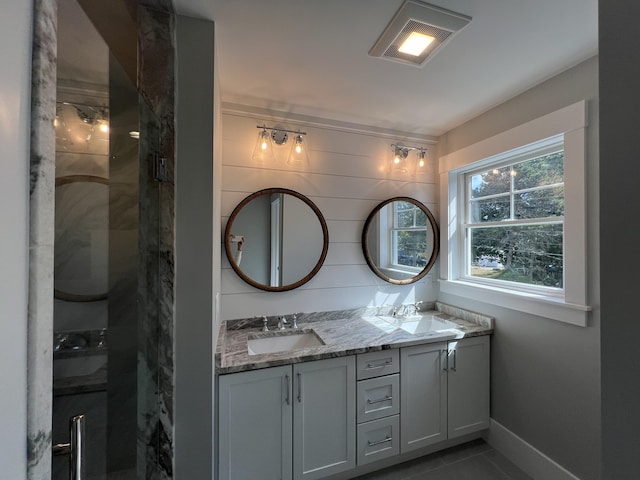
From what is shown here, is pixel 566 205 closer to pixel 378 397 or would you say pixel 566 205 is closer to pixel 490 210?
pixel 490 210

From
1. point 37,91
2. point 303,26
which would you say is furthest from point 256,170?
point 37,91

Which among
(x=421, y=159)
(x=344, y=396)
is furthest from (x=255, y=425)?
(x=421, y=159)

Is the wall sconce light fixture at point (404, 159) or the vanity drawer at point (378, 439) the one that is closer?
the vanity drawer at point (378, 439)

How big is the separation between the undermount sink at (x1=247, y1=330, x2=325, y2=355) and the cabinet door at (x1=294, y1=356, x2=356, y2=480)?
0.23 meters

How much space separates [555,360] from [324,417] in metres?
1.47

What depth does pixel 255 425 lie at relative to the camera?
1.50 meters

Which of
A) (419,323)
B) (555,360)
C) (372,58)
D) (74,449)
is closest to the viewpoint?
(74,449)

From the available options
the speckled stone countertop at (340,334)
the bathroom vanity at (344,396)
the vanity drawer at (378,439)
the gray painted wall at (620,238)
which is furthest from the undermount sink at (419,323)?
the gray painted wall at (620,238)

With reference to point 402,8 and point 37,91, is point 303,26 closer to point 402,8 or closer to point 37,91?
point 402,8

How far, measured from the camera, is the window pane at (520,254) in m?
1.80

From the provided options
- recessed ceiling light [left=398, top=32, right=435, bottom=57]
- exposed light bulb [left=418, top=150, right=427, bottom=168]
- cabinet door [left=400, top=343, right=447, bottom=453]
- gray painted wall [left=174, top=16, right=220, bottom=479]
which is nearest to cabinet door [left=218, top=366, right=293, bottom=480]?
gray painted wall [left=174, top=16, right=220, bottom=479]

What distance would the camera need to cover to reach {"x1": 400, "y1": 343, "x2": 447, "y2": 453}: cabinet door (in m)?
1.80

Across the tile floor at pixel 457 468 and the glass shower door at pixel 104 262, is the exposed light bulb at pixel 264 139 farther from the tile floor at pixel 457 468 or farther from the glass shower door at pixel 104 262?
the tile floor at pixel 457 468
